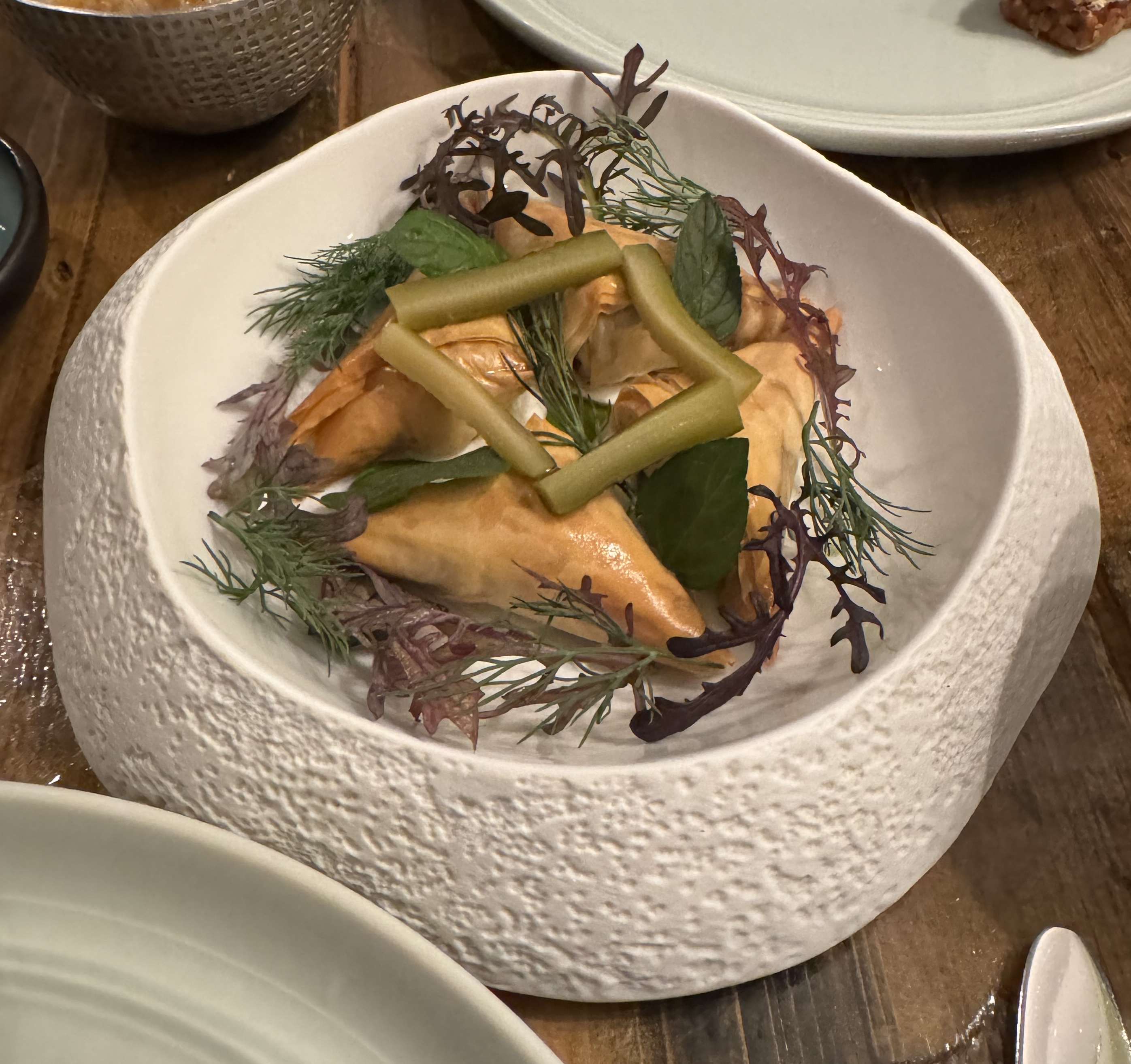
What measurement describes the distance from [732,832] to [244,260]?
0.70 meters

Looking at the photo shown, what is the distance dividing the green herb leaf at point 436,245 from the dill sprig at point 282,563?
0.24 m

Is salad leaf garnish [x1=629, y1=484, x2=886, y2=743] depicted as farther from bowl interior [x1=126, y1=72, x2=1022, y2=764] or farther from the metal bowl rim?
the metal bowl rim

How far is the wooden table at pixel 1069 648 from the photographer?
2.25ft

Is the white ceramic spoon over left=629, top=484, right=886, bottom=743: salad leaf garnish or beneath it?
beneath

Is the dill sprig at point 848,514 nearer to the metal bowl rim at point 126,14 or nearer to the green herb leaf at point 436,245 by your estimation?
the green herb leaf at point 436,245

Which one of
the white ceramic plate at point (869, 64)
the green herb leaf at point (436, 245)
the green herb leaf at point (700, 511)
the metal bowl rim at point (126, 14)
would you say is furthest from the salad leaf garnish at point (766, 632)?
the metal bowl rim at point (126, 14)

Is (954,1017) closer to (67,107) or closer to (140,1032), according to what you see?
(140,1032)

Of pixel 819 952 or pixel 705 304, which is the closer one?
pixel 819 952

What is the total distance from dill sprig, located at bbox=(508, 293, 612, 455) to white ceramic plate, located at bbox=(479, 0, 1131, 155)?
49 cm

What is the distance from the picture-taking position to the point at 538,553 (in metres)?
0.80

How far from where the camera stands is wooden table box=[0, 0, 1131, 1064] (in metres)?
0.68

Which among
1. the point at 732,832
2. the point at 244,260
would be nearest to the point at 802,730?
the point at 732,832

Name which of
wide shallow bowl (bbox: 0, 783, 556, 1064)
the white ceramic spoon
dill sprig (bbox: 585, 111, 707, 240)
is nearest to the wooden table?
the white ceramic spoon

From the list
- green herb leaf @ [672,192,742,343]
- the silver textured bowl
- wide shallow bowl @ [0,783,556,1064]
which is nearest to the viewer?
wide shallow bowl @ [0,783,556,1064]
